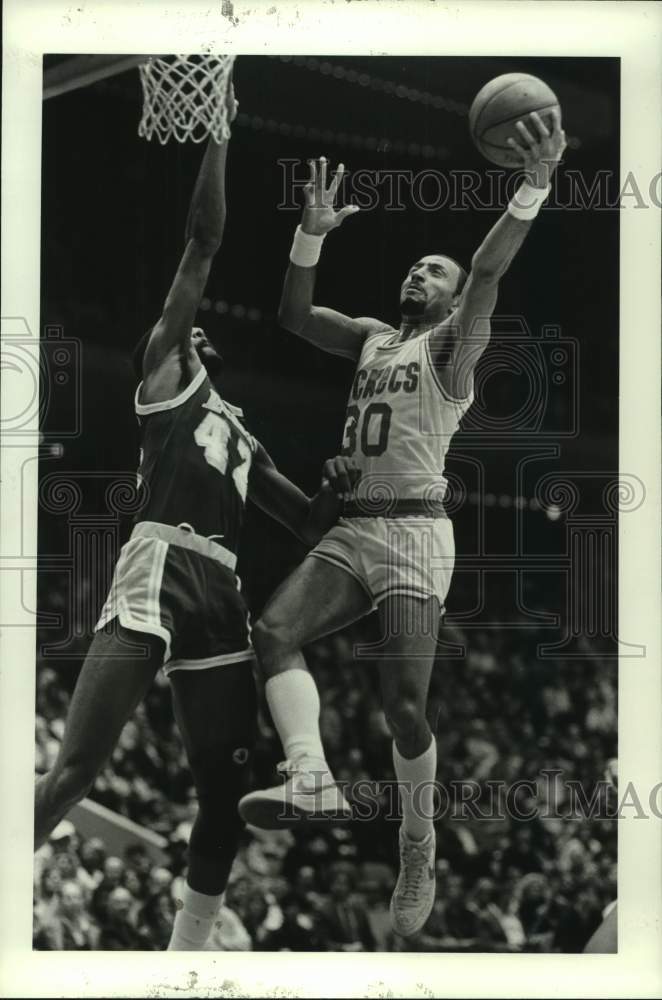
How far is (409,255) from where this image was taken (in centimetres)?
561

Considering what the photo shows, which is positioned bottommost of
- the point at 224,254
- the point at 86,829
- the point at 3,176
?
the point at 86,829

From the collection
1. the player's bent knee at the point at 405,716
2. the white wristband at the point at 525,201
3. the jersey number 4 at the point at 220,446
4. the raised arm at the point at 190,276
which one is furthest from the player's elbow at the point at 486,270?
the player's bent knee at the point at 405,716

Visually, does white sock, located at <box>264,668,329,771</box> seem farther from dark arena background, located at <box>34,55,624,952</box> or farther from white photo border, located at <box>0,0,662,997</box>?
white photo border, located at <box>0,0,662,997</box>

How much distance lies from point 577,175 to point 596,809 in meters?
2.81

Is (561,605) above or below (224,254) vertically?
below

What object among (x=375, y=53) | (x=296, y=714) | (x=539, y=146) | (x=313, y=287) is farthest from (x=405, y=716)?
(x=375, y=53)

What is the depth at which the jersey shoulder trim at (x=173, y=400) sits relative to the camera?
5.56 metres

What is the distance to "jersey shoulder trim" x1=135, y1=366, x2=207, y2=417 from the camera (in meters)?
5.56

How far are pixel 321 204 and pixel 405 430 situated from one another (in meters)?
1.08

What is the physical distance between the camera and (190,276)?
5.55m

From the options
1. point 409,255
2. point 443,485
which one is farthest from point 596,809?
point 409,255

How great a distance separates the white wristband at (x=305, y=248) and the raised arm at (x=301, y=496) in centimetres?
84

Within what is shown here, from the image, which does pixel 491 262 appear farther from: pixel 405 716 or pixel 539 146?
pixel 405 716

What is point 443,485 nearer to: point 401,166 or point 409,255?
point 409,255
